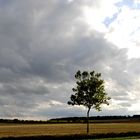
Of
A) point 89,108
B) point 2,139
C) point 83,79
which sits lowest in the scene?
point 2,139

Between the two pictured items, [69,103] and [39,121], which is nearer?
[69,103]

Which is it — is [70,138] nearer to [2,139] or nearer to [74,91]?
[2,139]

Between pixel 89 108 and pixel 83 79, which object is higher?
pixel 83 79

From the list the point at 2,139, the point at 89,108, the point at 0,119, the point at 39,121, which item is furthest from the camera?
the point at 0,119

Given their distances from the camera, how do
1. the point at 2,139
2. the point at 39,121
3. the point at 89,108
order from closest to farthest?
the point at 2,139, the point at 89,108, the point at 39,121

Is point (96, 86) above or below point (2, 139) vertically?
above

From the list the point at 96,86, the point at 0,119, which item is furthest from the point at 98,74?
the point at 0,119

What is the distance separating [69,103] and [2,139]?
55.2 ft

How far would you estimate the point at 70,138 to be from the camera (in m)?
58.5

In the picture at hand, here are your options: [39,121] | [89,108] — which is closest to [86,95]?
[89,108]

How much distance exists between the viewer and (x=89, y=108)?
237 feet

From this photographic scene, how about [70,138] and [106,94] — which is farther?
[106,94]

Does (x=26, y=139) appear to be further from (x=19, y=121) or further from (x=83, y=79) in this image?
(x=19, y=121)

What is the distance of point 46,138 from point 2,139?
18.1 feet
